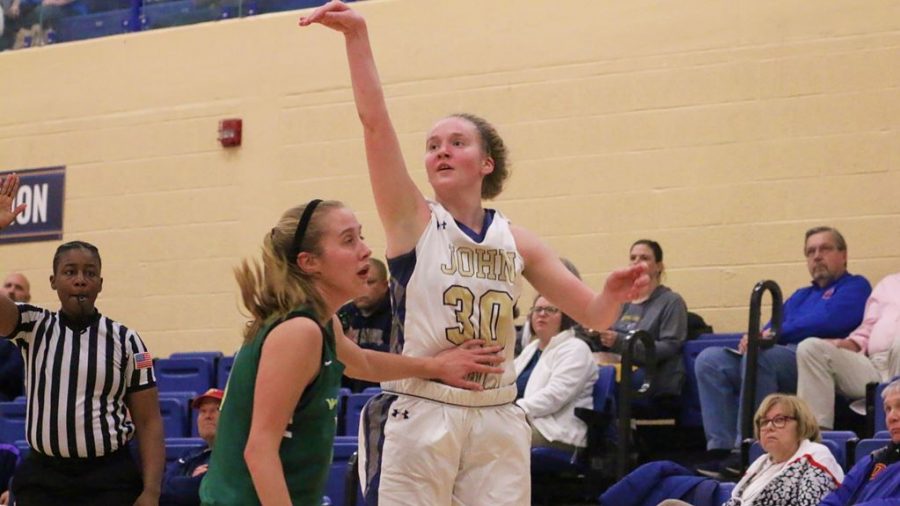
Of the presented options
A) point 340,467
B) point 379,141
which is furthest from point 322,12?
point 340,467

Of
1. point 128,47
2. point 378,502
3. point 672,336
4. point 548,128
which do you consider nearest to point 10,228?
point 128,47

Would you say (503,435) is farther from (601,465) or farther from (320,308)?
(601,465)

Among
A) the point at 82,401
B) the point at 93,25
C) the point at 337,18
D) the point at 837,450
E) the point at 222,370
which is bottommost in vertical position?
the point at 837,450

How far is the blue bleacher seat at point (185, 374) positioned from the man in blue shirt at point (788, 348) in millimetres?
3198

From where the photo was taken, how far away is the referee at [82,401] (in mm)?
4527

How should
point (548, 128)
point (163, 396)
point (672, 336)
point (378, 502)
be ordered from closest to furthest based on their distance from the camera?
point (378, 502) < point (672, 336) < point (163, 396) < point (548, 128)

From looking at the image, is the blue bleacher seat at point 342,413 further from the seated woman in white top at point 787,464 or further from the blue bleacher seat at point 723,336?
the seated woman in white top at point 787,464

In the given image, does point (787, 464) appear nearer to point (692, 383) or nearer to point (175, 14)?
point (692, 383)

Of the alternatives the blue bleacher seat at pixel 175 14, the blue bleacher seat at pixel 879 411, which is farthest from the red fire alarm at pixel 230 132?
the blue bleacher seat at pixel 879 411

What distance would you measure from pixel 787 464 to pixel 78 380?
119 inches

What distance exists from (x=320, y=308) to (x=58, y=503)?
6.31 ft

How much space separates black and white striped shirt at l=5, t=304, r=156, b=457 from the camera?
A: 454 centimetres

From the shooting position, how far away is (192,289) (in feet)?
32.0

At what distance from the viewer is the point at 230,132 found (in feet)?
31.7
